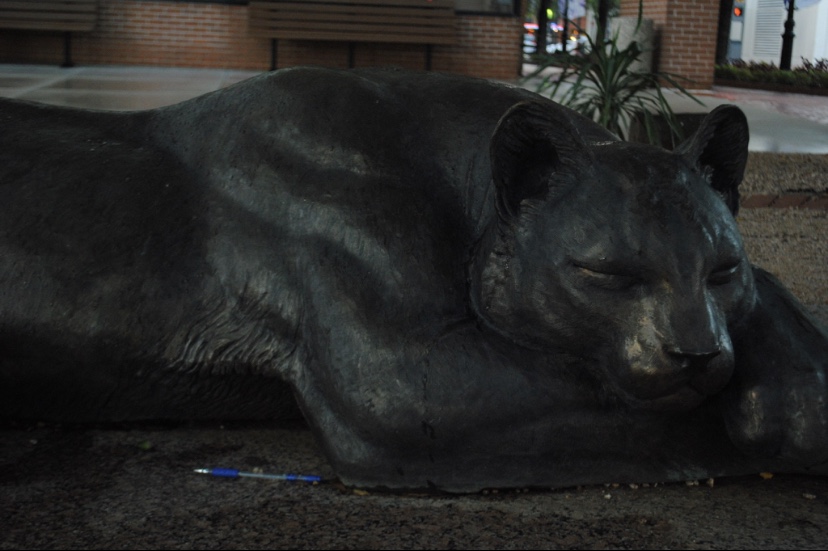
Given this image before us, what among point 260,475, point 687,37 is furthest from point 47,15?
point 260,475

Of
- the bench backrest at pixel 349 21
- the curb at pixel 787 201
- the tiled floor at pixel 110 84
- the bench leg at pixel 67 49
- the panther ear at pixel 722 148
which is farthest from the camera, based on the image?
the bench backrest at pixel 349 21

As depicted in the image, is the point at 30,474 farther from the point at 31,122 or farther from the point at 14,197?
the point at 31,122

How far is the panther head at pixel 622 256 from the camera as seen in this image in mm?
2098

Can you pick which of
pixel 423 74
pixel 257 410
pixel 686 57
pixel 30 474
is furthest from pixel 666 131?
pixel 686 57

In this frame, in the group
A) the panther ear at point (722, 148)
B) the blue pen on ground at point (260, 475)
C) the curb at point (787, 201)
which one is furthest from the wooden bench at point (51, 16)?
the panther ear at point (722, 148)

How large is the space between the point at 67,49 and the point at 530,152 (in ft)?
43.5

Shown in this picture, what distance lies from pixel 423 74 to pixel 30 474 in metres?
1.47

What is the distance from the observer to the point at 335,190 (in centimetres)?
243

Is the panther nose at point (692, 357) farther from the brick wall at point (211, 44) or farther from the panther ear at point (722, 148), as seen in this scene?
the brick wall at point (211, 44)

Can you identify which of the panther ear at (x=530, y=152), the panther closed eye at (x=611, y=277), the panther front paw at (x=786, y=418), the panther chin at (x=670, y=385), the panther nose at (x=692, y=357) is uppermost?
the panther ear at (x=530, y=152)

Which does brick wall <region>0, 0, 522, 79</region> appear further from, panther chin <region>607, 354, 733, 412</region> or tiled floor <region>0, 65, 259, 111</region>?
panther chin <region>607, 354, 733, 412</region>

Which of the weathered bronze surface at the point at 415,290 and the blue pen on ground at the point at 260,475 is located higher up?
the weathered bronze surface at the point at 415,290

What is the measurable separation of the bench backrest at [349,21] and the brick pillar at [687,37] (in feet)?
10.4

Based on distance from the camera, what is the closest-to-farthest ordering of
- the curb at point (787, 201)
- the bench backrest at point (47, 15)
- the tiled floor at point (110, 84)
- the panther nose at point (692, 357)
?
the panther nose at point (692, 357) → the curb at point (787, 201) → the tiled floor at point (110, 84) → the bench backrest at point (47, 15)
